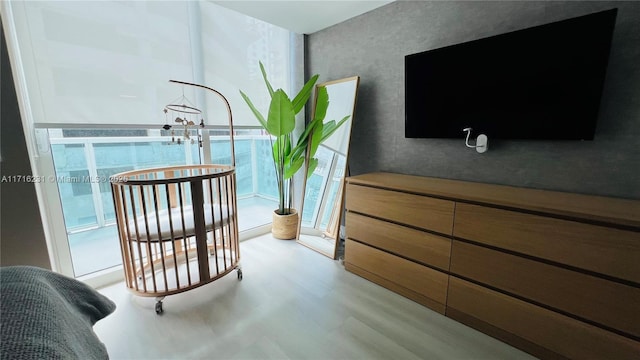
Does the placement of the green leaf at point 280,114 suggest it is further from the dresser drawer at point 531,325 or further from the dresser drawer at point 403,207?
the dresser drawer at point 531,325

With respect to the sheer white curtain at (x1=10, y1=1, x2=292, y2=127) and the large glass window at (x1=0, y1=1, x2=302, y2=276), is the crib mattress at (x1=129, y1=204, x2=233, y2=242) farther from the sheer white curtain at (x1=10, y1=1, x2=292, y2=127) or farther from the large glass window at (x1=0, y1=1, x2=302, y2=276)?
the sheer white curtain at (x1=10, y1=1, x2=292, y2=127)

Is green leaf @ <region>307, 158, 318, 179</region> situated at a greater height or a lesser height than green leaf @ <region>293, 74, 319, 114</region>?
lesser

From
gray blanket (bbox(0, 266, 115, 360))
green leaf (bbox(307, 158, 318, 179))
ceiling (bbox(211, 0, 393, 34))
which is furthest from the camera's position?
green leaf (bbox(307, 158, 318, 179))

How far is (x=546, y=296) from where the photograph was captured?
1.24 m

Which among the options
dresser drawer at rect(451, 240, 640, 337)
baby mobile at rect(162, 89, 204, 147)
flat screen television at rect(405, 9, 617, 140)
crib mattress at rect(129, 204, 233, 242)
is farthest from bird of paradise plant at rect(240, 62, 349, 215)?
dresser drawer at rect(451, 240, 640, 337)

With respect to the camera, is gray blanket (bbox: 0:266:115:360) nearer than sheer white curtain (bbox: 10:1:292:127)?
Yes

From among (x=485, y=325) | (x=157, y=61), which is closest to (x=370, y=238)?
(x=485, y=325)

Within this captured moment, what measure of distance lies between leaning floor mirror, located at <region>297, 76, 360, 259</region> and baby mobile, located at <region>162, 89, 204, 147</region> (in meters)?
1.19

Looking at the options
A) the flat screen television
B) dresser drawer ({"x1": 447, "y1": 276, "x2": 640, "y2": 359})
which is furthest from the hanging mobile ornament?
dresser drawer ({"x1": 447, "y1": 276, "x2": 640, "y2": 359})

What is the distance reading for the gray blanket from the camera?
58cm

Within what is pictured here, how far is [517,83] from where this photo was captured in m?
1.51

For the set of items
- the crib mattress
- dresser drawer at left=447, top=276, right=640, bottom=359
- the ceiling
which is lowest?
dresser drawer at left=447, top=276, right=640, bottom=359

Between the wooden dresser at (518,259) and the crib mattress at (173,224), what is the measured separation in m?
1.08

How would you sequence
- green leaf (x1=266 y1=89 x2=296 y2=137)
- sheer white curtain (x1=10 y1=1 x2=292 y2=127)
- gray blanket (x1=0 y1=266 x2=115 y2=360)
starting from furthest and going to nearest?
1. green leaf (x1=266 y1=89 x2=296 y2=137)
2. sheer white curtain (x1=10 y1=1 x2=292 y2=127)
3. gray blanket (x1=0 y1=266 x2=115 y2=360)
